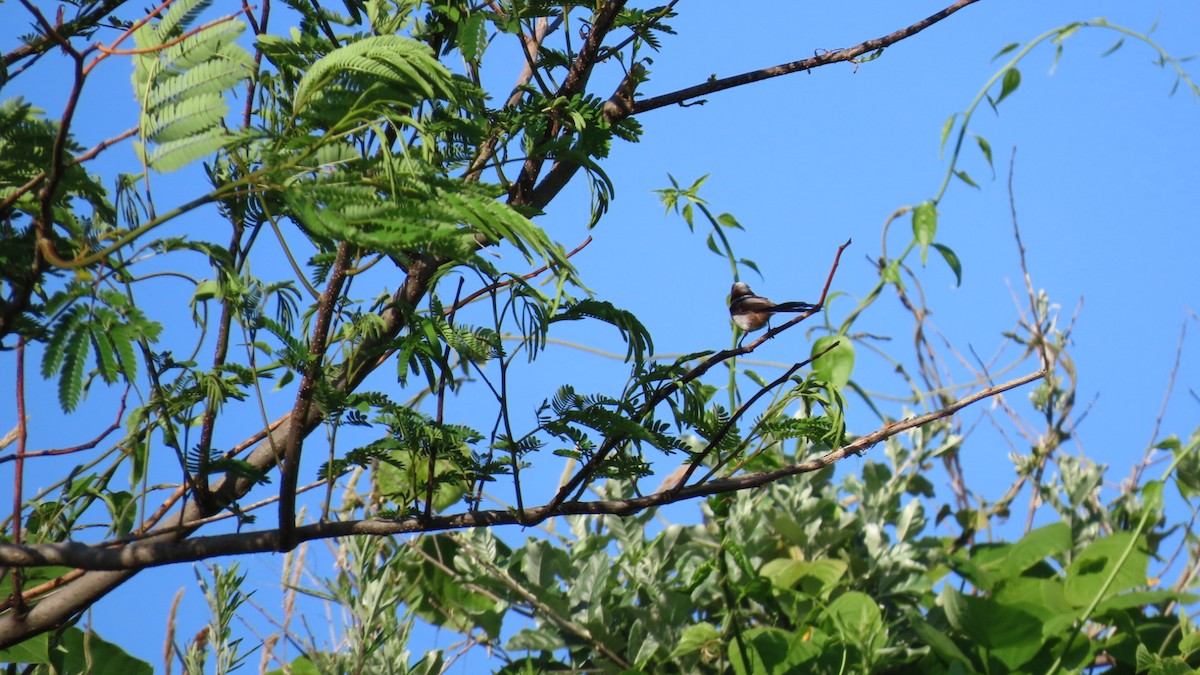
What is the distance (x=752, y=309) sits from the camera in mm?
1180

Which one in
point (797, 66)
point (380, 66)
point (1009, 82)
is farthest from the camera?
point (1009, 82)

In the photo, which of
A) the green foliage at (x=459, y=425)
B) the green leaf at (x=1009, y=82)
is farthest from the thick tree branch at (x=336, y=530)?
the green leaf at (x=1009, y=82)

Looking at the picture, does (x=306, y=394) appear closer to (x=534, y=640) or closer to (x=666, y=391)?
(x=666, y=391)

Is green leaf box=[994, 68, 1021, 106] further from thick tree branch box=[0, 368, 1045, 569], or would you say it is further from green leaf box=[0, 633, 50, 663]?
green leaf box=[0, 633, 50, 663]

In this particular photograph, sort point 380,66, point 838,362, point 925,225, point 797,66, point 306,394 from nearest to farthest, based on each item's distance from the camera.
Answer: point 380,66 → point 306,394 → point 797,66 → point 838,362 → point 925,225

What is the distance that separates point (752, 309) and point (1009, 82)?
0.75 meters

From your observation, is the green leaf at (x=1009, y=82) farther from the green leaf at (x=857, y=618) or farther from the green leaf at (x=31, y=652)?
the green leaf at (x=31, y=652)

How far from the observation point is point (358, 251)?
0.87 m

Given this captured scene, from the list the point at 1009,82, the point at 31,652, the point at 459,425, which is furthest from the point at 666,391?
the point at 1009,82

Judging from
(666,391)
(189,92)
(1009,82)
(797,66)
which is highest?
(1009,82)

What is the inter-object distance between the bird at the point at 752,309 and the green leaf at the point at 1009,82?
0.70 meters

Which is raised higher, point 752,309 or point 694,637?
point 752,309

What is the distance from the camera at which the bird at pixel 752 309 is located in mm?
1140

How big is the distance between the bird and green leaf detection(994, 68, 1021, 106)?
27.6 inches
